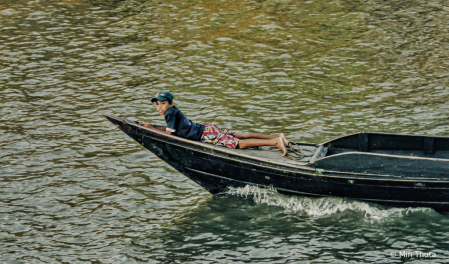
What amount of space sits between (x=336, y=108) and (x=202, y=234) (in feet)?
19.7

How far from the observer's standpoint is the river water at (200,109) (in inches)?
359

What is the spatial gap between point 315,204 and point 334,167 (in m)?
0.89

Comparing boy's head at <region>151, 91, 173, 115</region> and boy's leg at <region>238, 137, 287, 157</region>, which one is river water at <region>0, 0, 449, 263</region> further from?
boy's head at <region>151, 91, 173, 115</region>

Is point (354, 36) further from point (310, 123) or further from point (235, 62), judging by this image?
point (310, 123)

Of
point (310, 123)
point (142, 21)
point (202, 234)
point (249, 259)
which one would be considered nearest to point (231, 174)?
point (202, 234)

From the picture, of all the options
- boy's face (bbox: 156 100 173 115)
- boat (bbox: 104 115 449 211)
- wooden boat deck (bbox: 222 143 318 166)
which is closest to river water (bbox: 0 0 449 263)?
boat (bbox: 104 115 449 211)

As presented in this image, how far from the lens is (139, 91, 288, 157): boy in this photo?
9.88m

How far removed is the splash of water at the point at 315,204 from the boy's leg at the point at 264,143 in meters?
0.74

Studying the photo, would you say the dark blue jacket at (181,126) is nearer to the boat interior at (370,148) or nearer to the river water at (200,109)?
the boat interior at (370,148)

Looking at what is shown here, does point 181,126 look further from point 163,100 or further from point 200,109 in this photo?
point 200,109

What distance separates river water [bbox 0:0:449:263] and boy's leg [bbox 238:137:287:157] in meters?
0.77

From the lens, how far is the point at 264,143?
33.2ft

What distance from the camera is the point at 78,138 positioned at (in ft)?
43.3

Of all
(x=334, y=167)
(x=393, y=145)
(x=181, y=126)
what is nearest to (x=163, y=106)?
(x=181, y=126)
